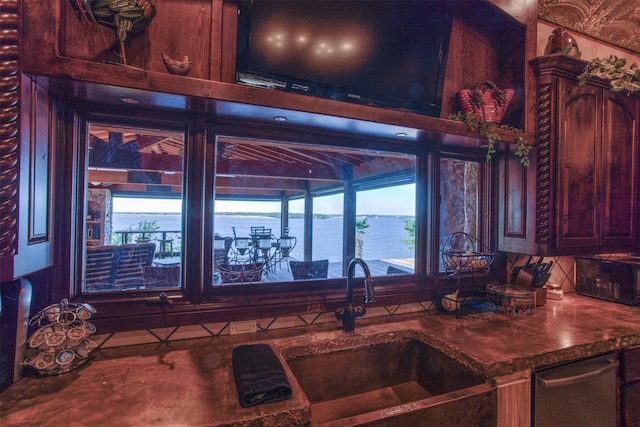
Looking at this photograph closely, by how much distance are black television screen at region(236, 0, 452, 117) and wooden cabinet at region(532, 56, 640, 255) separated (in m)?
0.68

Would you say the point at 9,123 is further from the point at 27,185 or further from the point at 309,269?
the point at 309,269

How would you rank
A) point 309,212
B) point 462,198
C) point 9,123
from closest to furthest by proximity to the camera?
point 9,123 < point 462,198 < point 309,212

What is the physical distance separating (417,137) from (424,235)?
1.98 ft

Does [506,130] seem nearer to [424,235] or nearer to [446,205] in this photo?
[446,205]

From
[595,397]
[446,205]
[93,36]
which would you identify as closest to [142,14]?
[93,36]

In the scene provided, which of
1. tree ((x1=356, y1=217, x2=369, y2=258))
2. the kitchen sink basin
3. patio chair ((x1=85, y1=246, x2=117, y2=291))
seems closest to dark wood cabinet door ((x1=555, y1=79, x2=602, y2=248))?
the kitchen sink basin

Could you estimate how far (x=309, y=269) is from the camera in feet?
7.12

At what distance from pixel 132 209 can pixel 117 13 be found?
2.79 feet

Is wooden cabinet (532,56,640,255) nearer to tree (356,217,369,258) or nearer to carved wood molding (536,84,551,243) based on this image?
carved wood molding (536,84,551,243)

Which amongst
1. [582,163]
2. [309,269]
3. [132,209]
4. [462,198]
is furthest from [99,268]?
→ [582,163]

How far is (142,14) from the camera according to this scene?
44.9 inches

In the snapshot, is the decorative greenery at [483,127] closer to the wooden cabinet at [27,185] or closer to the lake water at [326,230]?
the lake water at [326,230]

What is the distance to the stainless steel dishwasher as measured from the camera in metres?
1.25

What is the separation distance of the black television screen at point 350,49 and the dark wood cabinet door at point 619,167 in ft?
3.85
